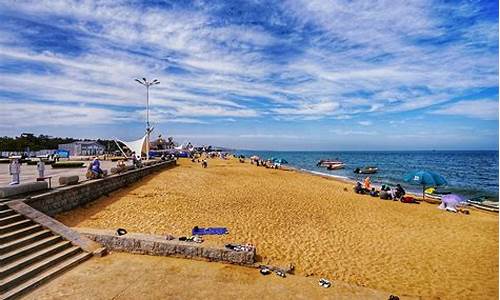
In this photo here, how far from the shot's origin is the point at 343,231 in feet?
36.1

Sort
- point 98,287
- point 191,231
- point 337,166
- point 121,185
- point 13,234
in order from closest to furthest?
point 98,287 < point 13,234 < point 191,231 < point 121,185 < point 337,166

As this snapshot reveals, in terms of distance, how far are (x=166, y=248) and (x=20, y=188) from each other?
5739mm

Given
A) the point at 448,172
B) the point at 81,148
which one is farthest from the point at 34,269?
the point at 81,148

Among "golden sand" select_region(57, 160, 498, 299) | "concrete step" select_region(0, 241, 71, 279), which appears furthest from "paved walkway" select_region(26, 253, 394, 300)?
"golden sand" select_region(57, 160, 498, 299)

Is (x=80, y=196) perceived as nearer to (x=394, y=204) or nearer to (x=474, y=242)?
(x=474, y=242)

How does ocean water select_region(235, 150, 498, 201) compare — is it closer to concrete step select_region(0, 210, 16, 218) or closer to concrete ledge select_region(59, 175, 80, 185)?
concrete ledge select_region(59, 175, 80, 185)

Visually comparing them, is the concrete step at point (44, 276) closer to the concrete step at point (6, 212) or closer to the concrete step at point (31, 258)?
the concrete step at point (31, 258)

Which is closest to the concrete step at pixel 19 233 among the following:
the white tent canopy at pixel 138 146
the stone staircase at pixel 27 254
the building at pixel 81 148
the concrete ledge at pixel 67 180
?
the stone staircase at pixel 27 254

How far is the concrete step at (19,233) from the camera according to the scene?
22.3ft

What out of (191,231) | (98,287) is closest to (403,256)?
(191,231)

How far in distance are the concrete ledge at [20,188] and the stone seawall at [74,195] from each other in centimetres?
49

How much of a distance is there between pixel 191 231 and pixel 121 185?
888 cm

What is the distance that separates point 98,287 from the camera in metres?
5.86

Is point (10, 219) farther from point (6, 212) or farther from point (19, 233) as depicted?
point (19, 233)
